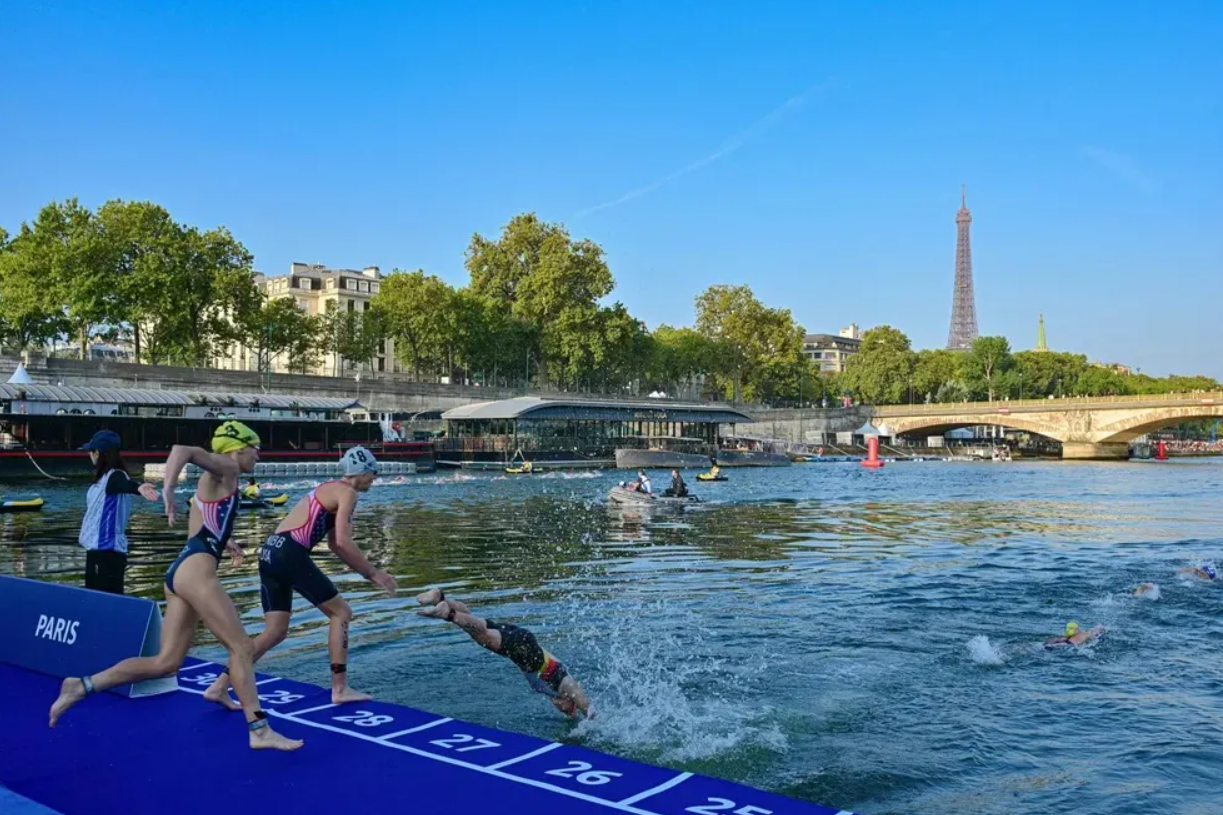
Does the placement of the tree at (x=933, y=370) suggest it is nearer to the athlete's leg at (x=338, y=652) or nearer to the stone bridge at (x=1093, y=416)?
the stone bridge at (x=1093, y=416)

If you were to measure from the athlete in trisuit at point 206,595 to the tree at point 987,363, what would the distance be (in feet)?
482

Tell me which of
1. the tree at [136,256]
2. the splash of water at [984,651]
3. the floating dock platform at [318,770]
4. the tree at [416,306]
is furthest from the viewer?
the tree at [416,306]

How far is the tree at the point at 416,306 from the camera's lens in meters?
91.3

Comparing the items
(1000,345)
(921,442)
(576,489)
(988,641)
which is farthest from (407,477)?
(1000,345)

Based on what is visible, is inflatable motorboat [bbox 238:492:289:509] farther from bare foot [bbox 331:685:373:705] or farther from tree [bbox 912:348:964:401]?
tree [bbox 912:348:964:401]

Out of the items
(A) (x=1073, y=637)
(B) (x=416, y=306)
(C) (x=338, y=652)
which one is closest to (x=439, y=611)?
(C) (x=338, y=652)

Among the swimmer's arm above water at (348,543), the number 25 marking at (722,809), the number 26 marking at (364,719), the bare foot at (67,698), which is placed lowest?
the number 26 marking at (364,719)

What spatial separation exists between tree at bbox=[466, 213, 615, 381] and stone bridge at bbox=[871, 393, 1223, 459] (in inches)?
1885

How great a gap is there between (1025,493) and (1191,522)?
17.0 m

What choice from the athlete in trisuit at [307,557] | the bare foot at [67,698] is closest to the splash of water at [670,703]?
the athlete in trisuit at [307,557]

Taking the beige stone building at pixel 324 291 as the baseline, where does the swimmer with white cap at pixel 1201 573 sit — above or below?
below

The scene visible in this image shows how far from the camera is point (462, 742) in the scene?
24.1 feet

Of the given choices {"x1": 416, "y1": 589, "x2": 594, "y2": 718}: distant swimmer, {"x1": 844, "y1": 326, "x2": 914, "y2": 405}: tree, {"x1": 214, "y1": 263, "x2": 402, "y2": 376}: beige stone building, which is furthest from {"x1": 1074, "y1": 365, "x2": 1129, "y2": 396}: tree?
{"x1": 416, "y1": 589, "x2": 594, "y2": 718}: distant swimmer

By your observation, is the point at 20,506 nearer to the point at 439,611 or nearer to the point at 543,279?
the point at 439,611
